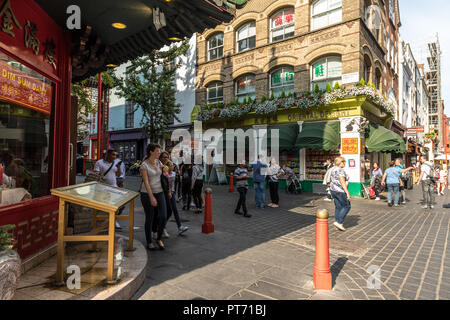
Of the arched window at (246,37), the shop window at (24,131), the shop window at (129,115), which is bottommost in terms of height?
the shop window at (24,131)

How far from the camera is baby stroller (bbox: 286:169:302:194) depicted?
13.4 m

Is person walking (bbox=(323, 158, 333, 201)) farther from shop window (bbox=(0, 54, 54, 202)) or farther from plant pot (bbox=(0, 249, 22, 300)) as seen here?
plant pot (bbox=(0, 249, 22, 300))

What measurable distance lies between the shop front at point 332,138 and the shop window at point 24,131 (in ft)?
36.1

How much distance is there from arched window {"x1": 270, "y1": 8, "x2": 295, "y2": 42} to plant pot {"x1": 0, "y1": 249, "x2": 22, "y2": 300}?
636 inches

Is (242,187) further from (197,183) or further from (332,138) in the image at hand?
(332,138)

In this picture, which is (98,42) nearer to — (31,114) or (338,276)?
(31,114)

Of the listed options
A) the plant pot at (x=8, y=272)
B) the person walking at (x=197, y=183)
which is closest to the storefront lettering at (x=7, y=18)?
the plant pot at (x=8, y=272)

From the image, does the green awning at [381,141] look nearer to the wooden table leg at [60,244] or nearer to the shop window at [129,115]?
the wooden table leg at [60,244]

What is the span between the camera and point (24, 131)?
13.4 ft

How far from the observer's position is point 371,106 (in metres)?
13.4

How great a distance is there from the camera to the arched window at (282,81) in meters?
15.2

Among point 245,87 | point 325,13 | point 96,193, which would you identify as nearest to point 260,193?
point 96,193

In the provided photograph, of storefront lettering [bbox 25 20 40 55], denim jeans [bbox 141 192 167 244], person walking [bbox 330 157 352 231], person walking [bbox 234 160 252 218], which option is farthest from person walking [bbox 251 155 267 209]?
storefront lettering [bbox 25 20 40 55]

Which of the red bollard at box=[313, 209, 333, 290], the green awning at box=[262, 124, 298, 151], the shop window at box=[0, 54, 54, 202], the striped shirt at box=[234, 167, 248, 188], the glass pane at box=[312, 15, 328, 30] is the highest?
the glass pane at box=[312, 15, 328, 30]
